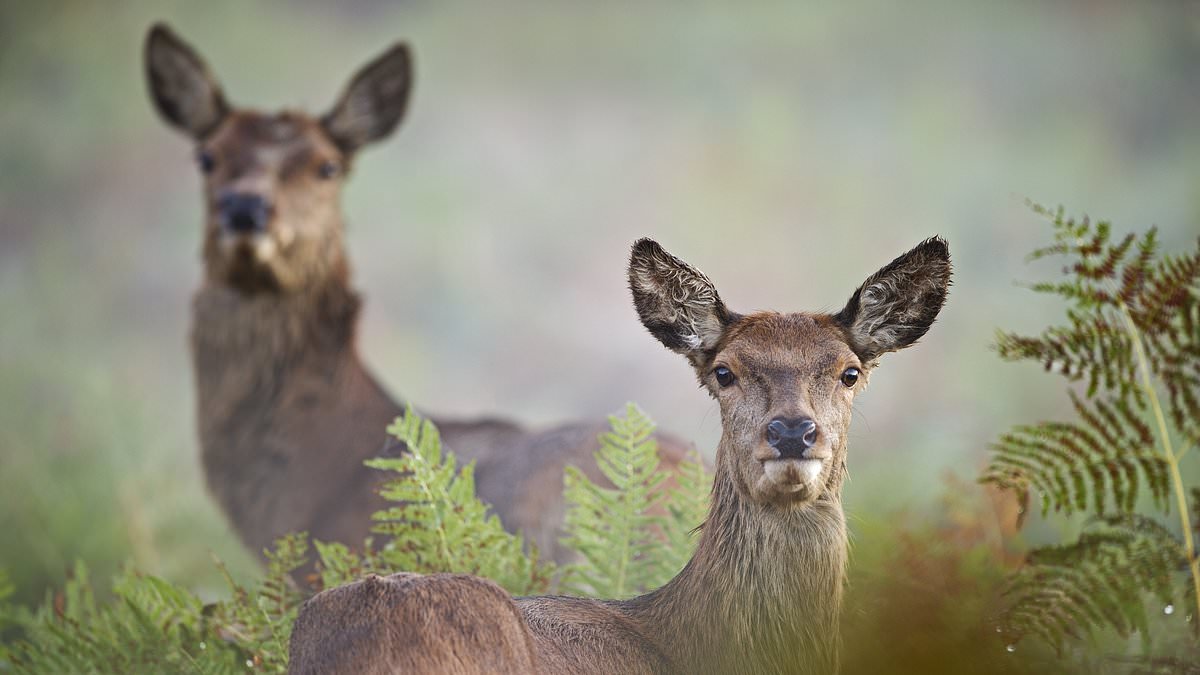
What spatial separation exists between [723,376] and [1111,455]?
1.33 meters

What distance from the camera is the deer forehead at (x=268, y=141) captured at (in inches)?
361

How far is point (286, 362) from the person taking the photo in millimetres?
9133

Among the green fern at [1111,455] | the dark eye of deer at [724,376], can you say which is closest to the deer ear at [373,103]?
the dark eye of deer at [724,376]

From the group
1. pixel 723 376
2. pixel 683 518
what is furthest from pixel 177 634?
pixel 723 376

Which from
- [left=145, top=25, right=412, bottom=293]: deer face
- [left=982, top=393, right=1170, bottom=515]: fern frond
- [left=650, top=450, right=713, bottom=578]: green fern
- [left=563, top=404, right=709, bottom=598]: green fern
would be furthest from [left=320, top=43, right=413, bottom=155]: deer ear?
[left=982, top=393, right=1170, bottom=515]: fern frond

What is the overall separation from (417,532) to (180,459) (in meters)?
8.89

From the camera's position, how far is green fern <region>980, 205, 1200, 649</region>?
4.30m

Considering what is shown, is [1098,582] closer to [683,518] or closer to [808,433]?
[808,433]

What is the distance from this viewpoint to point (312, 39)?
22.3 m

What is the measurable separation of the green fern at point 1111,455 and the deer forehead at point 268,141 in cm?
601

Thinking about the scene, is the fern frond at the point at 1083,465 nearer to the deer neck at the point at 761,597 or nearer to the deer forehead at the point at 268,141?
the deer neck at the point at 761,597

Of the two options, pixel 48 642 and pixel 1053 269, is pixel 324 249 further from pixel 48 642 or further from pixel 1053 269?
pixel 1053 269

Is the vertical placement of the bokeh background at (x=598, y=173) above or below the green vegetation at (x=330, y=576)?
above

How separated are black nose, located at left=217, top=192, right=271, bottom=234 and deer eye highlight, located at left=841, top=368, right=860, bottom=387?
16.6ft
